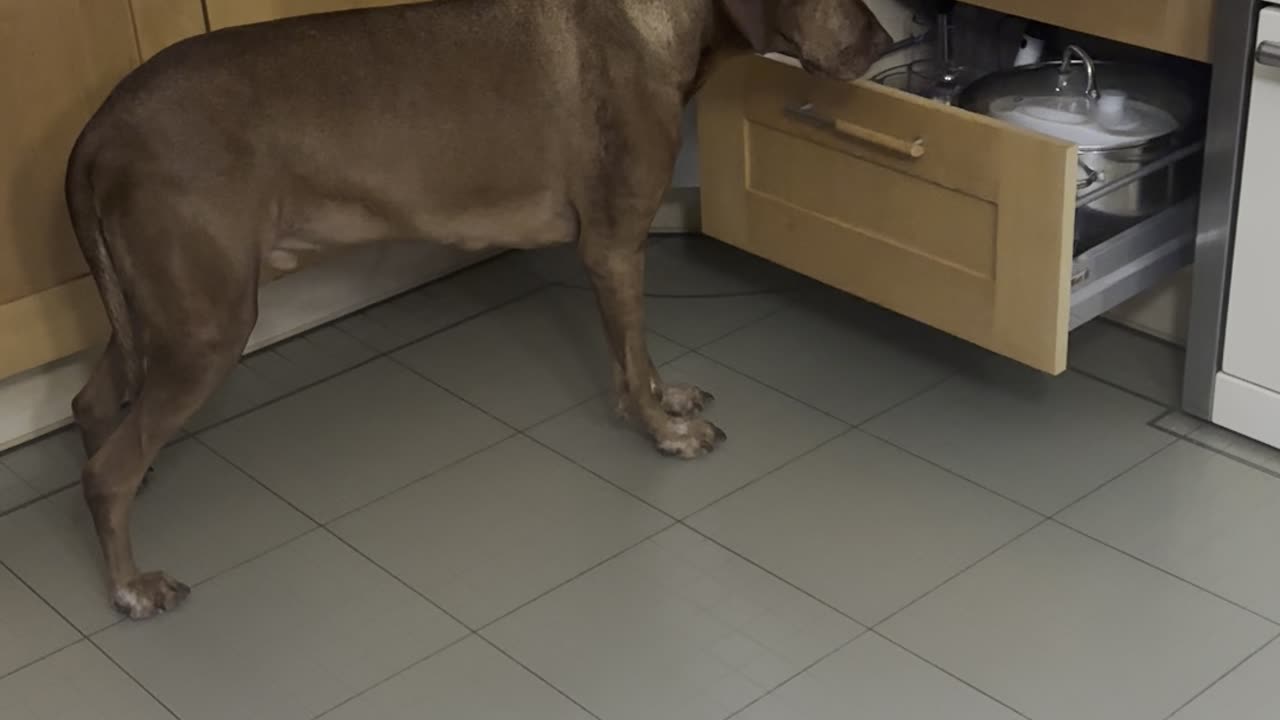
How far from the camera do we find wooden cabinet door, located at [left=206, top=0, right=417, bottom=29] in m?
2.17

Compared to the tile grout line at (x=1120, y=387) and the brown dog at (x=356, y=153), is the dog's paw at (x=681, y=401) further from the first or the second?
the tile grout line at (x=1120, y=387)

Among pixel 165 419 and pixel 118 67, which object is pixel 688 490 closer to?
pixel 165 419

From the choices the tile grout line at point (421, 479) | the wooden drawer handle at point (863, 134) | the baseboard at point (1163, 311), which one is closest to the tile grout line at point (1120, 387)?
the baseboard at point (1163, 311)

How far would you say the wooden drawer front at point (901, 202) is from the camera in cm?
192

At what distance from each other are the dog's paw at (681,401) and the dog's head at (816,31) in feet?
1.66

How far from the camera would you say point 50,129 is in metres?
2.06

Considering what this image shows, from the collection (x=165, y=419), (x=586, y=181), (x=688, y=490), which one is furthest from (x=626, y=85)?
(x=165, y=419)

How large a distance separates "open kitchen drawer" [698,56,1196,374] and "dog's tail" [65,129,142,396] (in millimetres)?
900

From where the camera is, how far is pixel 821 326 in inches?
98.5

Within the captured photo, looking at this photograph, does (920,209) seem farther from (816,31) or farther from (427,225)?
(427,225)

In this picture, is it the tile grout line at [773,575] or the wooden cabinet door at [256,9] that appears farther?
the wooden cabinet door at [256,9]

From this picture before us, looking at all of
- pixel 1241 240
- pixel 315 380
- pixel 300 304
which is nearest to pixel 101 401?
pixel 315 380

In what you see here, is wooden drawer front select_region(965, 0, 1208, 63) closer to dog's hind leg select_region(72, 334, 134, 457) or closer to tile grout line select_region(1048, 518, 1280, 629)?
tile grout line select_region(1048, 518, 1280, 629)

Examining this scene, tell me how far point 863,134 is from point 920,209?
0.40 feet
